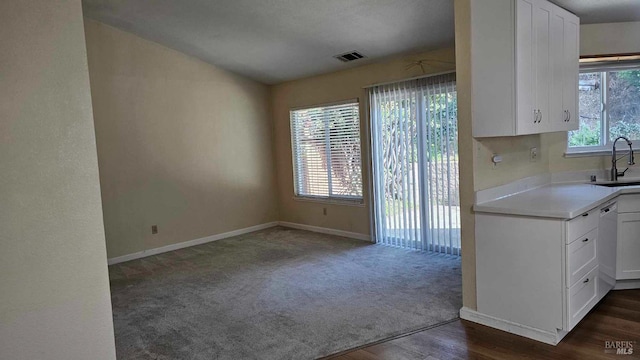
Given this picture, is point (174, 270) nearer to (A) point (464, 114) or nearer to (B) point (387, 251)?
(B) point (387, 251)

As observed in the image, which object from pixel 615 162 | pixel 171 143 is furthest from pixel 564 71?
pixel 171 143

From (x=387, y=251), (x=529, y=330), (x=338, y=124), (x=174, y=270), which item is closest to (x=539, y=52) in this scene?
(x=529, y=330)

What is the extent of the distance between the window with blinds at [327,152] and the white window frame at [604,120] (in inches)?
104

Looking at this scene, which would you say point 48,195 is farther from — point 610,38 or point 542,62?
point 610,38

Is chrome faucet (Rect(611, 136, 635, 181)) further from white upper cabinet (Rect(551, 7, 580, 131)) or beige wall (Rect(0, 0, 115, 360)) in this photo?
beige wall (Rect(0, 0, 115, 360))

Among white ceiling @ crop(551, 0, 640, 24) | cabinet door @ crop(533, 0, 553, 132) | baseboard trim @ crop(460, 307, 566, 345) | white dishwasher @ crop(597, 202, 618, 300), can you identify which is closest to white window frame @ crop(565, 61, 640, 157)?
white ceiling @ crop(551, 0, 640, 24)

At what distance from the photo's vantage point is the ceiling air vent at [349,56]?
519cm

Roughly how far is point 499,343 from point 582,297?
666 mm

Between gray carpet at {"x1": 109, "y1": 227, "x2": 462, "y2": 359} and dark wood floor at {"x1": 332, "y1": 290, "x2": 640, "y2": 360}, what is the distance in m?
0.14

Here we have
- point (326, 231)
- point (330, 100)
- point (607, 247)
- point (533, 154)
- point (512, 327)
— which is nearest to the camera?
point (512, 327)

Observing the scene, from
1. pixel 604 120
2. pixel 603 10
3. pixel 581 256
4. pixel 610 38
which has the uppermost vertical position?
pixel 603 10

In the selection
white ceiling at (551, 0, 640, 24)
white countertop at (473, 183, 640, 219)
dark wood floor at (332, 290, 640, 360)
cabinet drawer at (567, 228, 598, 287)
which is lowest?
dark wood floor at (332, 290, 640, 360)

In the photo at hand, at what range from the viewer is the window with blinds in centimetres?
594

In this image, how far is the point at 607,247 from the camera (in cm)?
325
